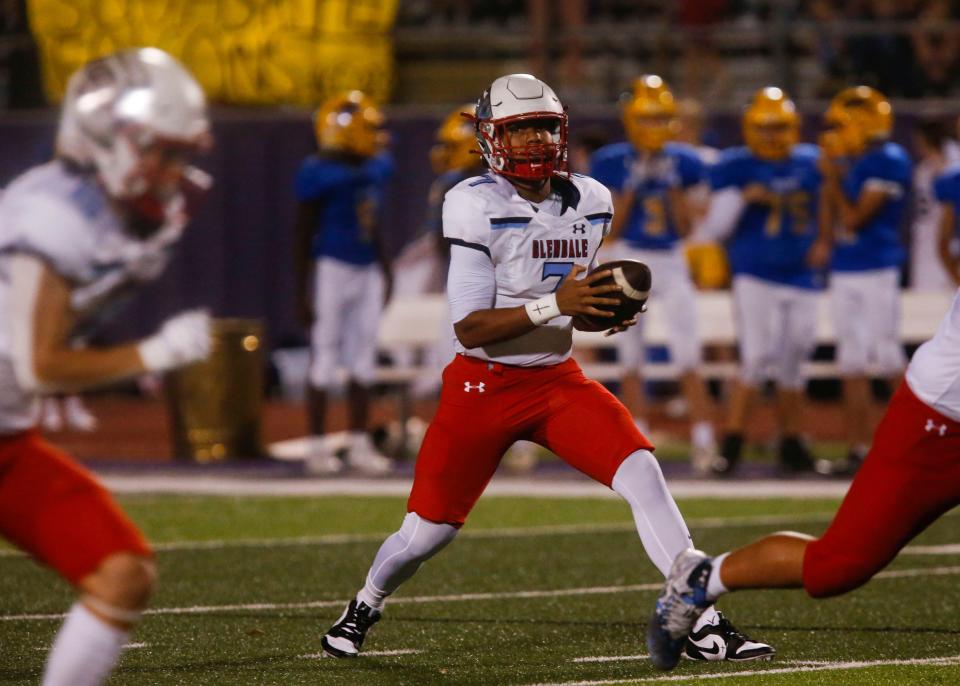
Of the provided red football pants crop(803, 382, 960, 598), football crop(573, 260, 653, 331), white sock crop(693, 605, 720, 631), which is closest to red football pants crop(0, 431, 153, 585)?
football crop(573, 260, 653, 331)

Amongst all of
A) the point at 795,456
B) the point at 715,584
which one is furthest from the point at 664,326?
the point at 715,584

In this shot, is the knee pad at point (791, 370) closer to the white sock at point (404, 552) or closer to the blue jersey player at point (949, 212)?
the blue jersey player at point (949, 212)

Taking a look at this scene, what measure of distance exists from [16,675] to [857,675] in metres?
2.38

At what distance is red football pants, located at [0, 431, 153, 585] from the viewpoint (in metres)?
3.83

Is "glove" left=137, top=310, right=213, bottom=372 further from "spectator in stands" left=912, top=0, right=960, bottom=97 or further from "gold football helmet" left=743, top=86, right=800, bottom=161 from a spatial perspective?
"spectator in stands" left=912, top=0, right=960, bottom=97

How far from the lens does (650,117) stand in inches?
415

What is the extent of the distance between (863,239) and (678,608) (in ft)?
19.6

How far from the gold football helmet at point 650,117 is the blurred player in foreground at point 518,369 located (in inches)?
204

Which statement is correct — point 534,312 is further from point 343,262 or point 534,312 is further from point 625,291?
point 343,262

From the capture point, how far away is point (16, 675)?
5.16 m

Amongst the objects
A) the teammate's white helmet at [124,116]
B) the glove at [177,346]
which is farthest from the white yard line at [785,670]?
the teammate's white helmet at [124,116]

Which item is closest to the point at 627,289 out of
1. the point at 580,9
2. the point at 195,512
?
the point at 195,512

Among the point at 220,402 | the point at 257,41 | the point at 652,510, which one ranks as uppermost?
the point at 257,41

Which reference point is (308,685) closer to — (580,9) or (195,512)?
(195,512)
